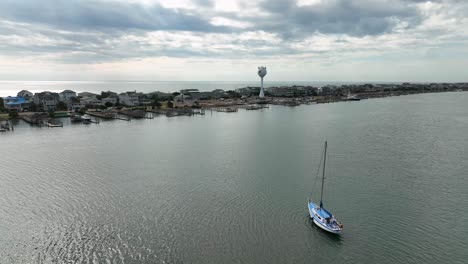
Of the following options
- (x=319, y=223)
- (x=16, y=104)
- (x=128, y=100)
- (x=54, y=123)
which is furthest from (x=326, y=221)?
(x=128, y=100)

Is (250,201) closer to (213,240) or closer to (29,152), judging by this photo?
(213,240)

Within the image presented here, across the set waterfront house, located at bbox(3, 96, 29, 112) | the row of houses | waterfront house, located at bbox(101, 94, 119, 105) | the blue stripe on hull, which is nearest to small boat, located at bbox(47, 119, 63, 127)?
the row of houses

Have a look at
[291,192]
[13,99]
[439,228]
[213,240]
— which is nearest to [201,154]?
[291,192]

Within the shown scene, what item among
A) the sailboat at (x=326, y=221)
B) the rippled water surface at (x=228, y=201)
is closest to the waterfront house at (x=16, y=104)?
the rippled water surface at (x=228, y=201)

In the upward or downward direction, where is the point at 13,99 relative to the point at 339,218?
upward

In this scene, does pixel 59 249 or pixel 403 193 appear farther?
pixel 403 193

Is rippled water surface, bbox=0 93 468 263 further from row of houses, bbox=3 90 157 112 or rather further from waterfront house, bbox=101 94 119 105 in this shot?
waterfront house, bbox=101 94 119 105

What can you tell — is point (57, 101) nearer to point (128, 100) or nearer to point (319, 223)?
point (128, 100)
